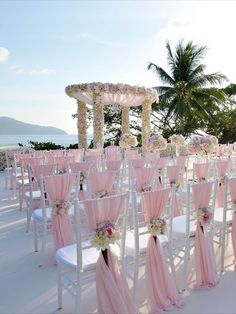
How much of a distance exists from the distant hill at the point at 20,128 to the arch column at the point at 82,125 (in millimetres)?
101162

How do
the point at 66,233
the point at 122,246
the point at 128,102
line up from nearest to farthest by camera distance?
the point at 122,246 < the point at 66,233 < the point at 128,102

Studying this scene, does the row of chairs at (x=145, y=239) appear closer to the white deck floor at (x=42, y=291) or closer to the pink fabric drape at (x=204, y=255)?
the pink fabric drape at (x=204, y=255)

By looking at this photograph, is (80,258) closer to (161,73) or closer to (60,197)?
(60,197)

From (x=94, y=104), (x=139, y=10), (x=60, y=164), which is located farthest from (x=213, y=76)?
(x=60, y=164)

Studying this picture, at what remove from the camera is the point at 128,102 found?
12.5 m

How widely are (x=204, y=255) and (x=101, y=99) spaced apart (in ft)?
29.3

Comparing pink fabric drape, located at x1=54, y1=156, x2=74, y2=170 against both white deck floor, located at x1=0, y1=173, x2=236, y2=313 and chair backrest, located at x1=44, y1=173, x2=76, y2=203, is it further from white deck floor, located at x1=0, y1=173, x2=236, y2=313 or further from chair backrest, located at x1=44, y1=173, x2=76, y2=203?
chair backrest, located at x1=44, y1=173, x2=76, y2=203

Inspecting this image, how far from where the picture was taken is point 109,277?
2240 mm

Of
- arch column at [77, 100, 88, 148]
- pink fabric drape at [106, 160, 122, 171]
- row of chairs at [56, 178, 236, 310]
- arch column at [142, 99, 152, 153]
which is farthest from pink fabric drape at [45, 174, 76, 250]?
arch column at [142, 99, 152, 153]

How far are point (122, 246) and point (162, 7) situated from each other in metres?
5.74

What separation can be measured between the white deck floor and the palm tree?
1368 centimetres

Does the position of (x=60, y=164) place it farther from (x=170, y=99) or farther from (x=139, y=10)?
(x=170, y=99)

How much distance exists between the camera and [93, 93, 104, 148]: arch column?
11172 millimetres

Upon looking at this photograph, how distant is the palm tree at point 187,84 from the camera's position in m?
16.7
